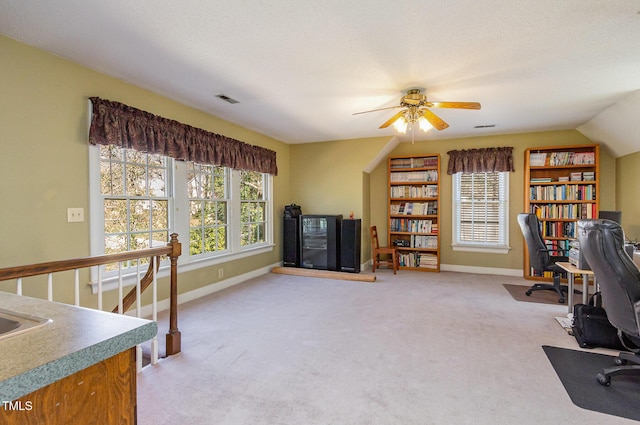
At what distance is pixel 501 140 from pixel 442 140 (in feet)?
3.11

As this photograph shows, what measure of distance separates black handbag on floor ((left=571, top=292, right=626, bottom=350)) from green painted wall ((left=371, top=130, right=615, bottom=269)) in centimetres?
287

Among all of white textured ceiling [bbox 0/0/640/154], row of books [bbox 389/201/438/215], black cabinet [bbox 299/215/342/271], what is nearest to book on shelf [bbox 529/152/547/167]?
white textured ceiling [bbox 0/0/640/154]

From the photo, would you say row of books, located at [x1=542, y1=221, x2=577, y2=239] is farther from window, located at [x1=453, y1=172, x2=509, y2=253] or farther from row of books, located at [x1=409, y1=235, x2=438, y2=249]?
row of books, located at [x1=409, y1=235, x2=438, y2=249]

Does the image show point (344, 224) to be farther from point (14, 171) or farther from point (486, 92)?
point (14, 171)

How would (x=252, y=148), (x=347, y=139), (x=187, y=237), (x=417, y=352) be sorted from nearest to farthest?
(x=417, y=352) → (x=187, y=237) → (x=252, y=148) → (x=347, y=139)

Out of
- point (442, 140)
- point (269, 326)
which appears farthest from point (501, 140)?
point (269, 326)

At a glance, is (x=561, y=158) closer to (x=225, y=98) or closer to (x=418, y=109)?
(x=418, y=109)

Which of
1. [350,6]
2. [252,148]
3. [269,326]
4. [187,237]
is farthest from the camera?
[252,148]

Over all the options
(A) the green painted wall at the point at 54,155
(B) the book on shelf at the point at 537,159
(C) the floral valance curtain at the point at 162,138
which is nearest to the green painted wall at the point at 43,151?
(A) the green painted wall at the point at 54,155

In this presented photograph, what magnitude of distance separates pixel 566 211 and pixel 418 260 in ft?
7.96

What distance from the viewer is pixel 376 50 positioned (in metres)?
2.47

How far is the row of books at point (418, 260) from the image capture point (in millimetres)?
5711

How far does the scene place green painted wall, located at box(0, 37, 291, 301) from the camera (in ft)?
7.58

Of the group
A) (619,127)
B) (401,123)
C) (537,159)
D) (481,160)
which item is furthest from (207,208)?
(619,127)
